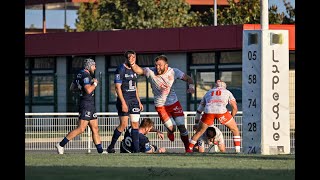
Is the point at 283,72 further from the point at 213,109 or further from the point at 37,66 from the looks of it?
the point at 37,66

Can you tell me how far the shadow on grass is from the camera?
13477mm

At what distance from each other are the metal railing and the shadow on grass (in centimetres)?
1378

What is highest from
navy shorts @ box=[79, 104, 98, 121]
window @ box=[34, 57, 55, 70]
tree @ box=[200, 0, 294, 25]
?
tree @ box=[200, 0, 294, 25]

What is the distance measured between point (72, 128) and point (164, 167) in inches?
591

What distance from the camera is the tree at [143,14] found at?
59.5 m

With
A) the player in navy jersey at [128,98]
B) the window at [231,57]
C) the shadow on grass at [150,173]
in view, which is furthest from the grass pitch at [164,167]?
the window at [231,57]

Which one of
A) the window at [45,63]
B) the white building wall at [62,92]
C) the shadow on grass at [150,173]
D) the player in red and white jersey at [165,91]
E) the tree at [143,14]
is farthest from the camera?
the tree at [143,14]

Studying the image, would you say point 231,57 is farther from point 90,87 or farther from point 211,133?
point 90,87

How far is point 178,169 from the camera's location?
1487 centimetres

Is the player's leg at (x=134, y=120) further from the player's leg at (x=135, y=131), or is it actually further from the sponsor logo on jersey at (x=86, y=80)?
the sponsor logo on jersey at (x=86, y=80)

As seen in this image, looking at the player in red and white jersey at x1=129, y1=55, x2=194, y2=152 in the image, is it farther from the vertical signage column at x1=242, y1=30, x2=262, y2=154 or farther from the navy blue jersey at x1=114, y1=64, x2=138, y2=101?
the vertical signage column at x1=242, y1=30, x2=262, y2=154

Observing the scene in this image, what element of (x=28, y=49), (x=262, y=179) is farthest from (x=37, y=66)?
(x=262, y=179)

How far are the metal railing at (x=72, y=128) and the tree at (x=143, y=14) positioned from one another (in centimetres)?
2854

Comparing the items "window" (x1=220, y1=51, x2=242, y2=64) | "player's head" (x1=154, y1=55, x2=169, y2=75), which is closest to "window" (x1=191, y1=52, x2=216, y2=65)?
"window" (x1=220, y1=51, x2=242, y2=64)
